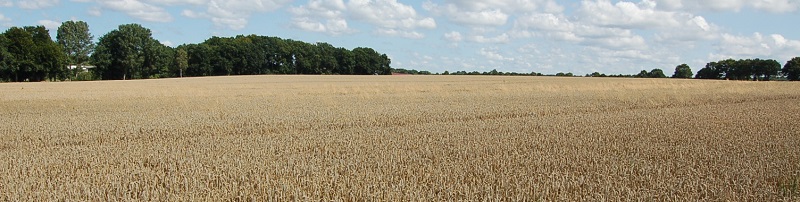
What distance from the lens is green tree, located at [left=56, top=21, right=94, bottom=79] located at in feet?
297

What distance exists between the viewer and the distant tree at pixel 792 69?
311ft

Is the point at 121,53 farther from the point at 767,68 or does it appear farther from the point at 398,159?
the point at 767,68

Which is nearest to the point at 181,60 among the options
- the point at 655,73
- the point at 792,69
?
the point at 655,73

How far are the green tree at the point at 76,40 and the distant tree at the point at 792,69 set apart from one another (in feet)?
359

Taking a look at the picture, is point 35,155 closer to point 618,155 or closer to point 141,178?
point 141,178

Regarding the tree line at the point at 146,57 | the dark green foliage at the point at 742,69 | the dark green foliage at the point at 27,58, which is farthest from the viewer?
the dark green foliage at the point at 742,69

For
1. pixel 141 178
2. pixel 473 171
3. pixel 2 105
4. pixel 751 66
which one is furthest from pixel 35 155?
pixel 751 66

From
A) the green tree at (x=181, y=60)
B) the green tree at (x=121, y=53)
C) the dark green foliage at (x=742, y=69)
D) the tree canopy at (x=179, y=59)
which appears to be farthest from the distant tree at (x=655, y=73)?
the green tree at (x=121, y=53)

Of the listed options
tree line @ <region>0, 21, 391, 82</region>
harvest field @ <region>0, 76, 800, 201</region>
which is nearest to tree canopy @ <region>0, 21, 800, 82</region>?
tree line @ <region>0, 21, 391, 82</region>

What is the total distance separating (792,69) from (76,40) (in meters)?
112

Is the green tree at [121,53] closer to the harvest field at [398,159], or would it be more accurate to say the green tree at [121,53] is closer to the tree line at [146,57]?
the tree line at [146,57]

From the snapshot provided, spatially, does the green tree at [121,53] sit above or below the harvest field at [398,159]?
above

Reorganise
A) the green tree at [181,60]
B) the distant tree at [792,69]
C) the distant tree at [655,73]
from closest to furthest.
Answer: the green tree at [181,60]
the distant tree at [792,69]
the distant tree at [655,73]

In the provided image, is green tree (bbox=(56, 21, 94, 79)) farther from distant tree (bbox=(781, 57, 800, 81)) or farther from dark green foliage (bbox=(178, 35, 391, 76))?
distant tree (bbox=(781, 57, 800, 81))
